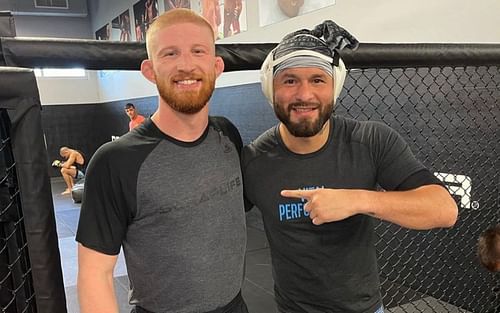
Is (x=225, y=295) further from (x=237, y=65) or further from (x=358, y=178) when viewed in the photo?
(x=237, y=65)

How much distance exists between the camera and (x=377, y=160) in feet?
4.42

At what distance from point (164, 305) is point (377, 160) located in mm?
721

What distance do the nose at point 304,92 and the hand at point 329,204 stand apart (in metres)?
0.28

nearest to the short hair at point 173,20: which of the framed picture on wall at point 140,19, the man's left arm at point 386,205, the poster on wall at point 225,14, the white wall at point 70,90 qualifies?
the man's left arm at point 386,205

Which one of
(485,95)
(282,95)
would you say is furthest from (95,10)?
(282,95)

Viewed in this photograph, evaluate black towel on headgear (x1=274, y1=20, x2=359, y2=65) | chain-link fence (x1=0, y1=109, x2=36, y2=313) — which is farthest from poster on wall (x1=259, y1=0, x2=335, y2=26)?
chain-link fence (x1=0, y1=109, x2=36, y2=313)

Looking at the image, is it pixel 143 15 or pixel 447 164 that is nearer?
pixel 447 164

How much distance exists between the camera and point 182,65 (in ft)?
3.81

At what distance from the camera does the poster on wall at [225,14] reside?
17.3ft

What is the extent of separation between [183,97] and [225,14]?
184 inches

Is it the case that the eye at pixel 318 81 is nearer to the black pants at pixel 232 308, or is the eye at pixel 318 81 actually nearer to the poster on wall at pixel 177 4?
the black pants at pixel 232 308

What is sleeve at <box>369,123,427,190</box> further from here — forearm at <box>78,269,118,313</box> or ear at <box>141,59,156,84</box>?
forearm at <box>78,269,118,313</box>

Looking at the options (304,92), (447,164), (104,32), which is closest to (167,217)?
(304,92)

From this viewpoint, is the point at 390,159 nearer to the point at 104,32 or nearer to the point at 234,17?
the point at 234,17
